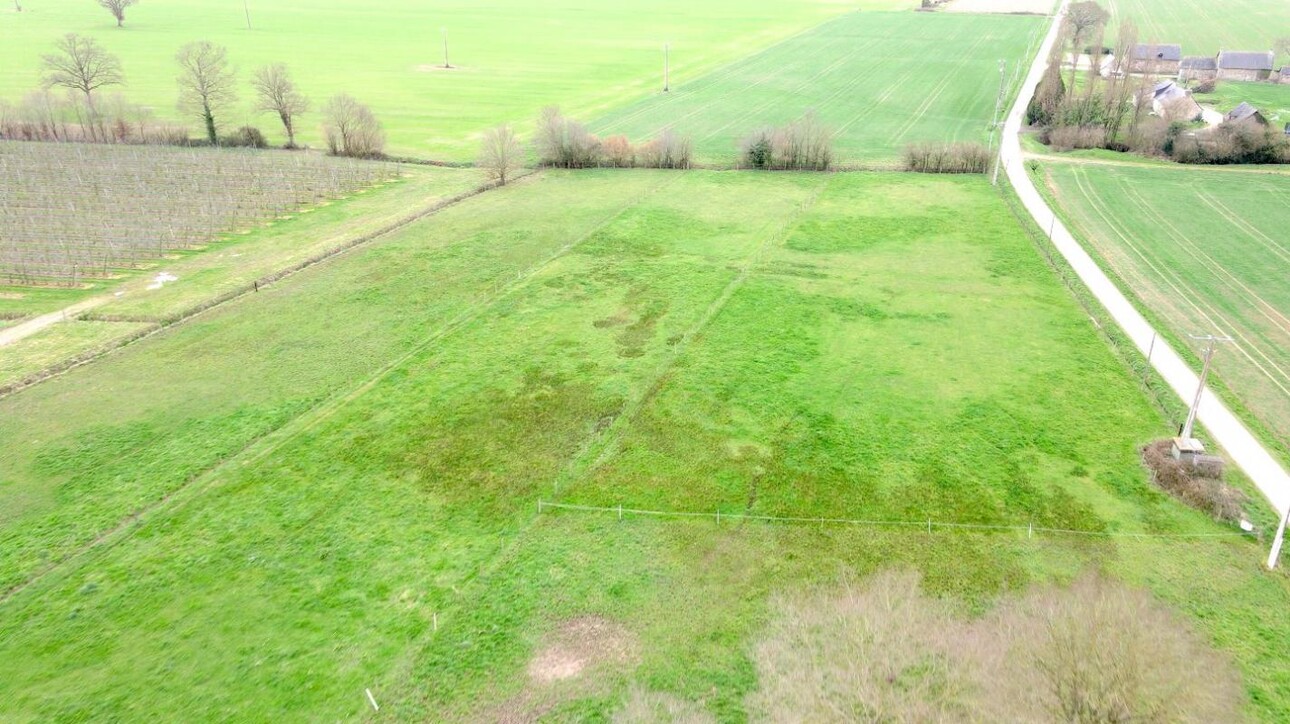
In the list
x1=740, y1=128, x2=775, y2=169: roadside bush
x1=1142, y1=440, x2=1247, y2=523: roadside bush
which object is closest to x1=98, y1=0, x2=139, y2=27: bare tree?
x1=740, y1=128, x2=775, y2=169: roadside bush

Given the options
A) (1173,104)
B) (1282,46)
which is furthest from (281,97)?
(1282,46)

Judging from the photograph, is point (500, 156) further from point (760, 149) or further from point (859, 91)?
point (859, 91)

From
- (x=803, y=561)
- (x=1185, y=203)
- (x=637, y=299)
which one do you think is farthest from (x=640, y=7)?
(x=803, y=561)

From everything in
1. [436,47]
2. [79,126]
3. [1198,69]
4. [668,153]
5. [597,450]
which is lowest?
[597,450]

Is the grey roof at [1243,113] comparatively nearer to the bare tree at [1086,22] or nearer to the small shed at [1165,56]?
the small shed at [1165,56]

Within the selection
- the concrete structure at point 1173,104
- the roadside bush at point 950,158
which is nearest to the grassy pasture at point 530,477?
the roadside bush at point 950,158
